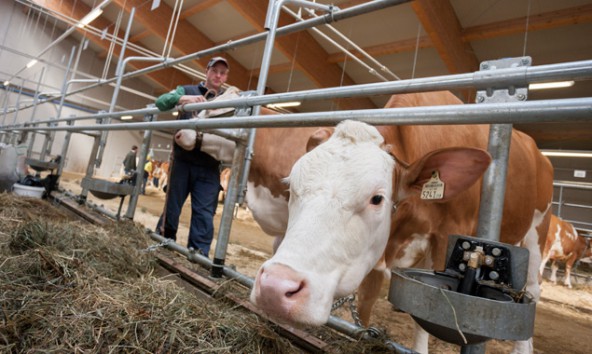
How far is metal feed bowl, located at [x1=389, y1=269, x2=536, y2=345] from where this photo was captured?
2.48 ft

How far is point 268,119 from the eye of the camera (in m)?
1.32

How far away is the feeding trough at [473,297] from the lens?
2.49 ft

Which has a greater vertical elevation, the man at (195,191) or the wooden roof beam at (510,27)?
the wooden roof beam at (510,27)

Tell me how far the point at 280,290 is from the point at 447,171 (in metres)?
0.79

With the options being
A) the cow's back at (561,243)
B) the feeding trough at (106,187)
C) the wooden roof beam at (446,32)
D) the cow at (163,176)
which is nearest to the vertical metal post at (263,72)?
the feeding trough at (106,187)

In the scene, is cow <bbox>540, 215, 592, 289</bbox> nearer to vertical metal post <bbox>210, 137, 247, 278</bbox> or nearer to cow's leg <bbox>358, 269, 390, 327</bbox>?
cow's leg <bbox>358, 269, 390, 327</bbox>

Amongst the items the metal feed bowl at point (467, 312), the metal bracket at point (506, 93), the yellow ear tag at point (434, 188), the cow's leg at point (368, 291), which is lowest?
the cow's leg at point (368, 291)

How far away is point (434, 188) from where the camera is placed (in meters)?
1.32

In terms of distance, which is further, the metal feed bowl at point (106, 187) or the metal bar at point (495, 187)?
the metal feed bowl at point (106, 187)

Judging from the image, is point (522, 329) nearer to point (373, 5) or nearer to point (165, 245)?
point (373, 5)

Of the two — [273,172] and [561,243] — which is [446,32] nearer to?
[561,243]

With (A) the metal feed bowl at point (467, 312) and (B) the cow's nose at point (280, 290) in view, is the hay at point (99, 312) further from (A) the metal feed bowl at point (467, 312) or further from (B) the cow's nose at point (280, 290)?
(A) the metal feed bowl at point (467, 312)

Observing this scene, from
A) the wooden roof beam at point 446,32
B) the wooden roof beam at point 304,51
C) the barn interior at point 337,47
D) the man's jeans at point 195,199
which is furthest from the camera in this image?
the wooden roof beam at point 304,51

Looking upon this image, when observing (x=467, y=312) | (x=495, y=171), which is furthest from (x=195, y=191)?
(x=467, y=312)
